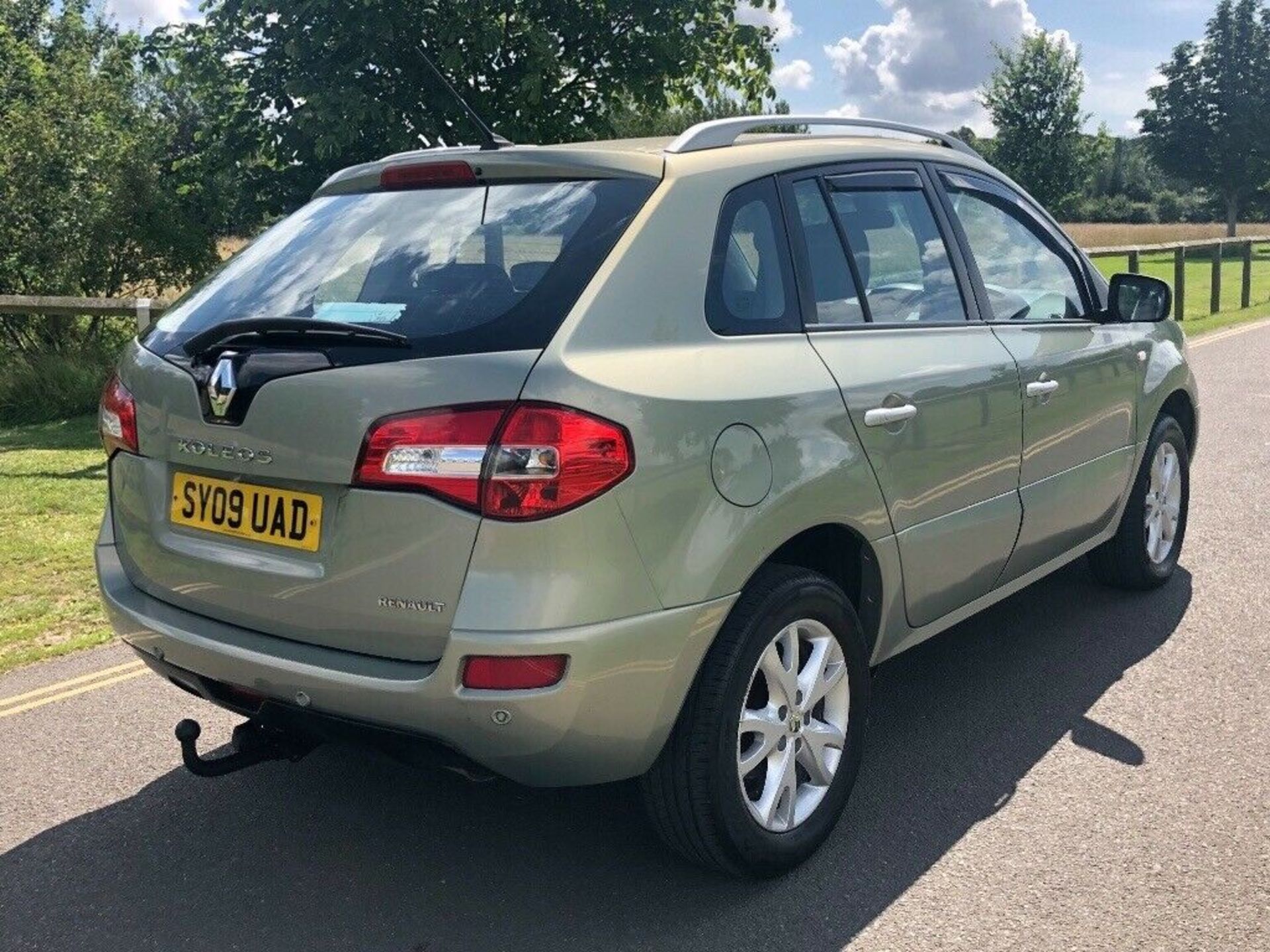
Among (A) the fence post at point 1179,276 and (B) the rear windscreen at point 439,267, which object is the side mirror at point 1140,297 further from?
(A) the fence post at point 1179,276

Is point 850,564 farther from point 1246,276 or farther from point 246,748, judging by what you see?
point 1246,276

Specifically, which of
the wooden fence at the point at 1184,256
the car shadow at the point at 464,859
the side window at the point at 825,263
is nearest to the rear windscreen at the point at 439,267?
the side window at the point at 825,263

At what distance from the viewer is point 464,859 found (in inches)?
127

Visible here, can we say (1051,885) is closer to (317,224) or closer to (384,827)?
(384,827)

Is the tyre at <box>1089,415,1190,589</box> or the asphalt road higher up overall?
the tyre at <box>1089,415,1190,589</box>

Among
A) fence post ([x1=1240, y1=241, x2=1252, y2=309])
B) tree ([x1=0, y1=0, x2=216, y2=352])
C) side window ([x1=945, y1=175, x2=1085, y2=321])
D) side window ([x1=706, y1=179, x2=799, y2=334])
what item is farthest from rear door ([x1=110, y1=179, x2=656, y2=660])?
fence post ([x1=1240, y1=241, x2=1252, y2=309])

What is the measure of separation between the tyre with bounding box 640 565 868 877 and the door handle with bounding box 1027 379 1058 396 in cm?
124

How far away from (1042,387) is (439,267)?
219 cm

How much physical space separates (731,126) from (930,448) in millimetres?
1062

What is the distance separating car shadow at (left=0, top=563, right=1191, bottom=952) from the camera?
2891 mm

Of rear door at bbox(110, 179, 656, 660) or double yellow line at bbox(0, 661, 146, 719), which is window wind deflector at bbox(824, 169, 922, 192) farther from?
double yellow line at bbox(0, 661, 146, 719)

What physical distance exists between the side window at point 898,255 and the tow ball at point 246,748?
1963mm

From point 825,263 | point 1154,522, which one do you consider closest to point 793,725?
point 825,263

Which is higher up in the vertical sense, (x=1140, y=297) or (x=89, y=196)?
(x=89, y=196)
